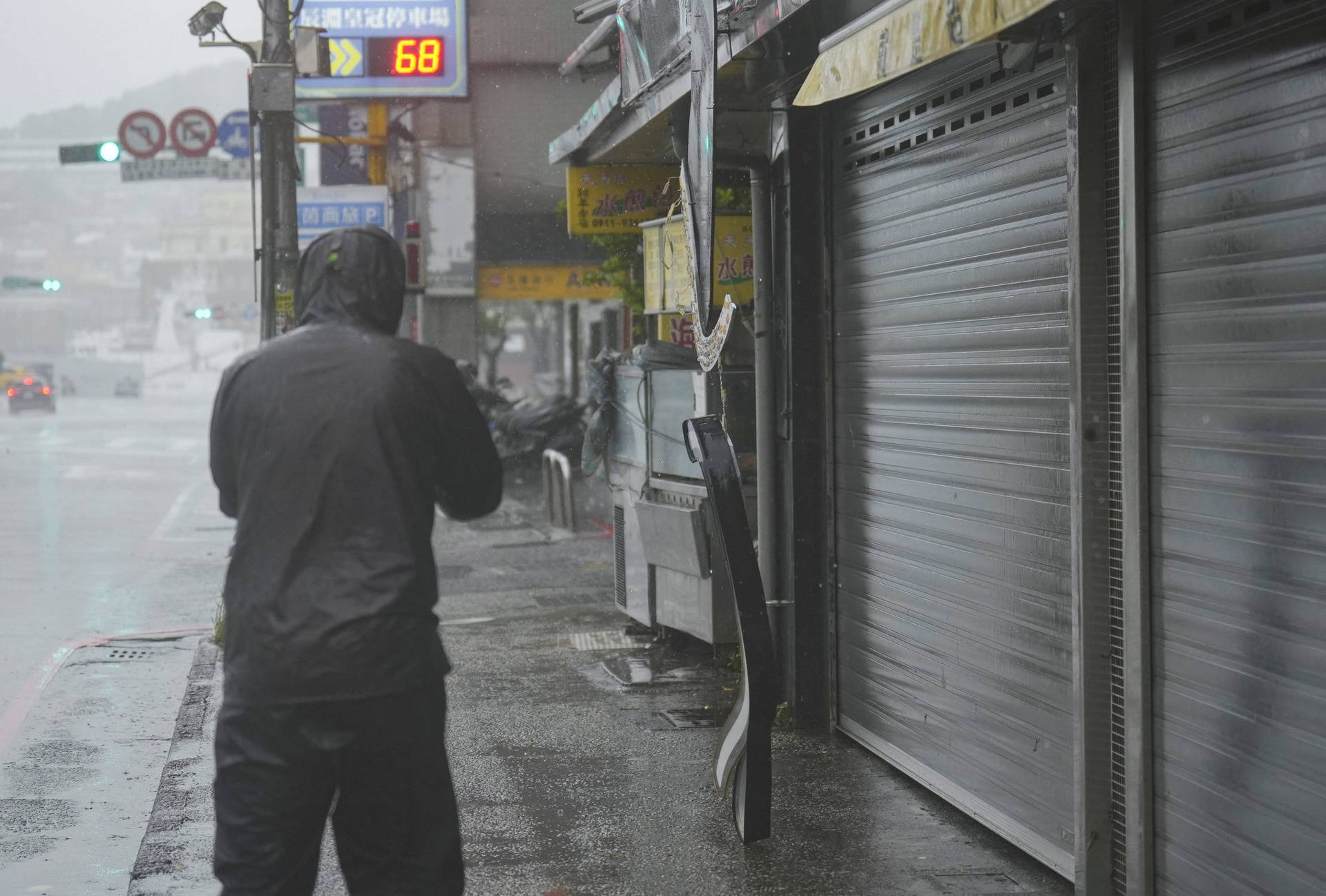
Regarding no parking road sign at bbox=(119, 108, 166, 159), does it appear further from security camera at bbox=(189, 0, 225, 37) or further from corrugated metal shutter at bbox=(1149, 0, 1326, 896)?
corrugated metal shutter at bbox=(1149, 0, 1326, 896)

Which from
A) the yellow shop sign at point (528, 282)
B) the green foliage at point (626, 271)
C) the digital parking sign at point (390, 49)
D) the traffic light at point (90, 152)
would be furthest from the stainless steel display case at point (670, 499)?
the traffic light at point (90, 152)

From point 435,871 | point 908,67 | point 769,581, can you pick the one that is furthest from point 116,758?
point 908,67

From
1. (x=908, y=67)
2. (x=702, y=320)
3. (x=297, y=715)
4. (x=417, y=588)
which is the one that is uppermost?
(x=908, y=67)

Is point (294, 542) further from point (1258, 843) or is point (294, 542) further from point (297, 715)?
point (1258, 843)

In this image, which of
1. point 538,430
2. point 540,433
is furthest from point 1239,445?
point 538,430

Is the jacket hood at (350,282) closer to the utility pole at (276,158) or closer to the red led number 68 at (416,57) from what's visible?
the utility pole at (276,158)

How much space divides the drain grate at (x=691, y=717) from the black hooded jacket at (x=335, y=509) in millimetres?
4130

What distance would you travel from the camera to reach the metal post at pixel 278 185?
10664 mm

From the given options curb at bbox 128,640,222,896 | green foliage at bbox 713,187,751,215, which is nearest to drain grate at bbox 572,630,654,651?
curb at bbox 128,640,222,896

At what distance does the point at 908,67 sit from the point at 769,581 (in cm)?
342

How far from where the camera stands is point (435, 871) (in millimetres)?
3180

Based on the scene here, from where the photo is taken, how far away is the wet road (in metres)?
10.6

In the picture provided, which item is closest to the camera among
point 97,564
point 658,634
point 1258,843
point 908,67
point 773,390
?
point 1258,843

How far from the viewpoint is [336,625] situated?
3080 mm
